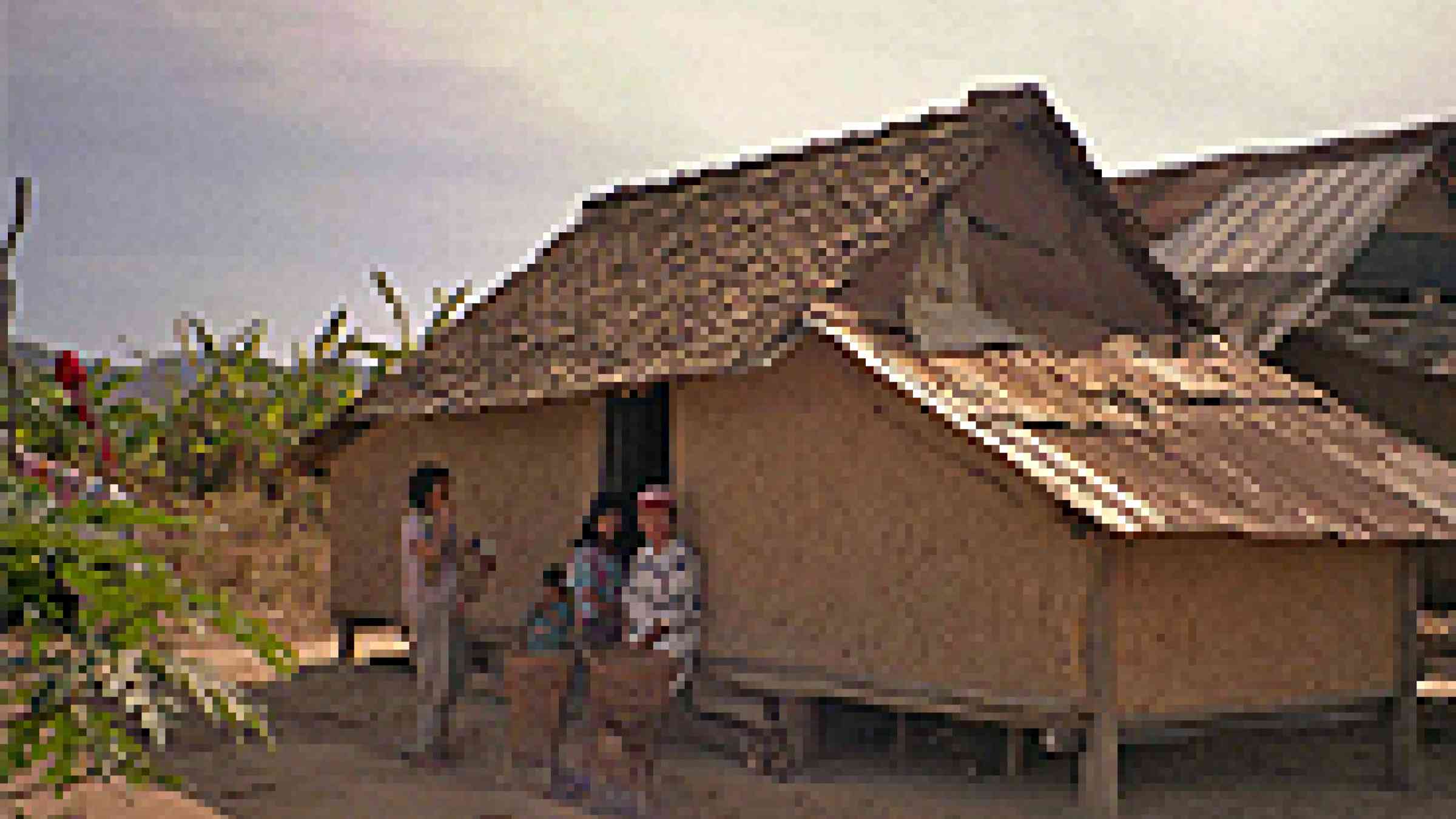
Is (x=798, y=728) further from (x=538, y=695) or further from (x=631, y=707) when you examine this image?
(x=538, y=695)

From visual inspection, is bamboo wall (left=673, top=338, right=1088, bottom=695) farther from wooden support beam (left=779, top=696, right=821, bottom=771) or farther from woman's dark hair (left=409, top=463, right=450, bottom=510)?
woman's dark hair (left=409, top=463, right=450, bottom=510)

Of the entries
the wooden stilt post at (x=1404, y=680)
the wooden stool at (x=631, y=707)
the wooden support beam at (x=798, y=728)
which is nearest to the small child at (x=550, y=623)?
the wooden stool at (x=631, y=707)

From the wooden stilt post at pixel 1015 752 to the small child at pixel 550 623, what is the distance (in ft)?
8.06

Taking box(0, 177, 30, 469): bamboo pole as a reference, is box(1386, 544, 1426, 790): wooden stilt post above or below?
below

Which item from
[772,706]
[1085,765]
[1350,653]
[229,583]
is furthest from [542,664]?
[229,583]

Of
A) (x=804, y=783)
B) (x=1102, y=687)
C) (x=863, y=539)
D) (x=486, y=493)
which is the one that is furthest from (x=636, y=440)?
(x=1102, y=687)

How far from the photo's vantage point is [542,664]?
8.90 meters

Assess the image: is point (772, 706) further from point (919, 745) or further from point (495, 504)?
point (495, 504)

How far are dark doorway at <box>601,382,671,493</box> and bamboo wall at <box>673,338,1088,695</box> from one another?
0.69m

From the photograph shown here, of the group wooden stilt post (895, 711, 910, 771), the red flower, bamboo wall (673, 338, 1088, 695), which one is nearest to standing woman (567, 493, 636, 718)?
bamboo wall (673, 338, 1088, 695)

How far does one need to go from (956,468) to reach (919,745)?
2115 millimetres

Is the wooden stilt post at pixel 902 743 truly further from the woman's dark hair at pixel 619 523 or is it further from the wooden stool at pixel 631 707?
the woman's dark hair at pixel 619 523

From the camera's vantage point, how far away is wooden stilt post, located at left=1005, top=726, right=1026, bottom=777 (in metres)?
9.09

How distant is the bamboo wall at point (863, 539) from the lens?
8289mm
